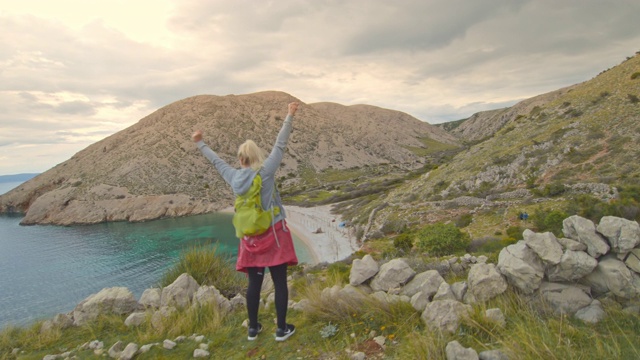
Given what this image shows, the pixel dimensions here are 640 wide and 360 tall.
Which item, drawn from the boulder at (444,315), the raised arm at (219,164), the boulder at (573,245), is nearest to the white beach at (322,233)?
the boulder at (573,245)

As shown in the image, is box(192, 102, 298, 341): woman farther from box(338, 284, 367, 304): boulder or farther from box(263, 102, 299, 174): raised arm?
box(338, 284, 367, 304): boulder

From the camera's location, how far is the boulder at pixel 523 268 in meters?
5.18

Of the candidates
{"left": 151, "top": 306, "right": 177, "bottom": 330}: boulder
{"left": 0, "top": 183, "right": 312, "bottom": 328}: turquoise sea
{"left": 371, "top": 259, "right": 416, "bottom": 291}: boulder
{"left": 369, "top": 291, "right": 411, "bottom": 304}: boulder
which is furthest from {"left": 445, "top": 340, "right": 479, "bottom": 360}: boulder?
{"left": 0, "top": 183, "right": 312, "bottom": 328}: turquoise sea

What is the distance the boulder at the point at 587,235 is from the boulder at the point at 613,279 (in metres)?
0.18

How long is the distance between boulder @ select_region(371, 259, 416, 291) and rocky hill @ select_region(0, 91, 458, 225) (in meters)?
77.1

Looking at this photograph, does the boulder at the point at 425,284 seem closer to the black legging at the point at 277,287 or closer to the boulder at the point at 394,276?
the boulder at the point at 394,276

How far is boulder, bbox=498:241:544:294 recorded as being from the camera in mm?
5176

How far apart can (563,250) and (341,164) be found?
348ft

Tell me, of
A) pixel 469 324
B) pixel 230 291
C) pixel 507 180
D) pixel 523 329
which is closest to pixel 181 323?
pixel 230 291

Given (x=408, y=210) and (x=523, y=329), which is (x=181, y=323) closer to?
(x=523, y=329)

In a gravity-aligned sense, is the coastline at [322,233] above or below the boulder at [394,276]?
below

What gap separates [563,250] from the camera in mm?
5418

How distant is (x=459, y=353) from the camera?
3.64m

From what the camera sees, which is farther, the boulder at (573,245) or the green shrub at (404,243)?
the green shrub at (404,243)
